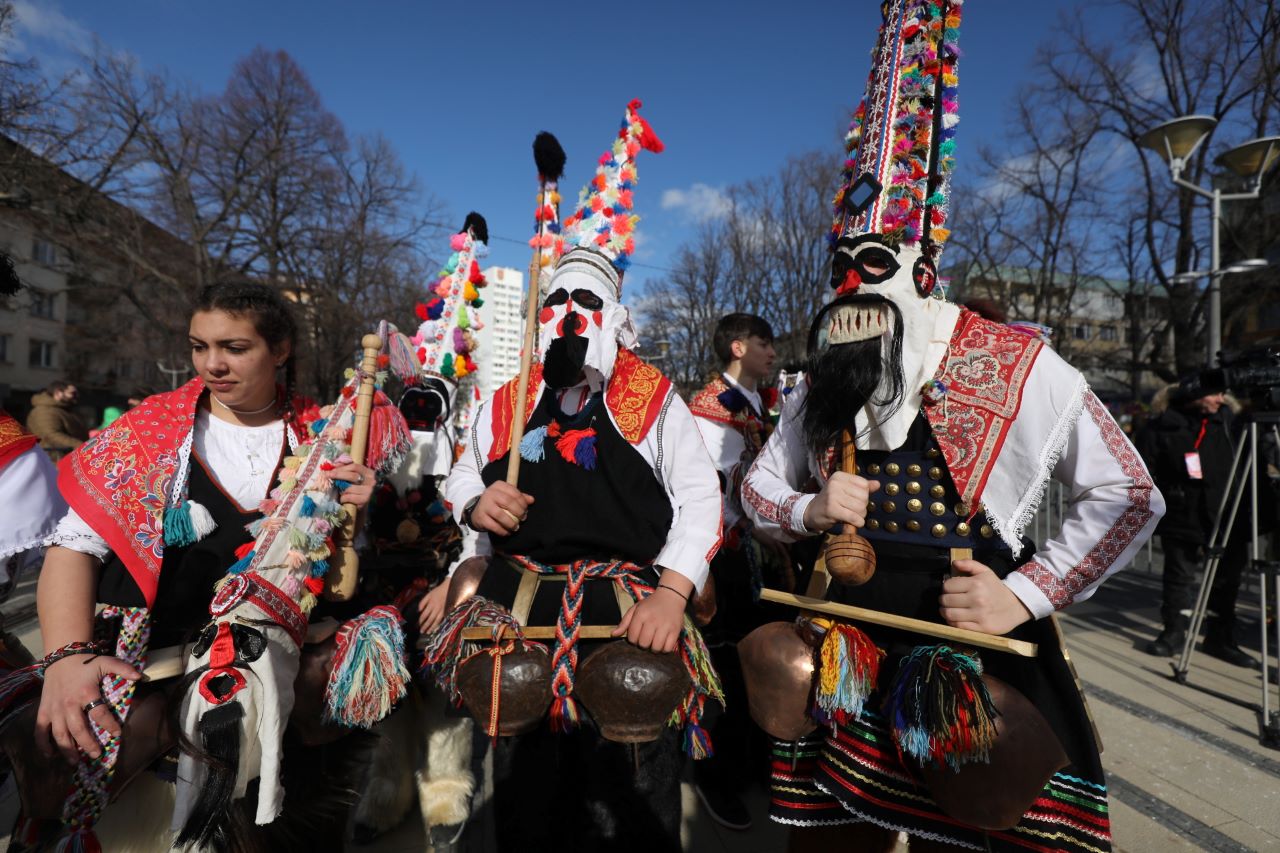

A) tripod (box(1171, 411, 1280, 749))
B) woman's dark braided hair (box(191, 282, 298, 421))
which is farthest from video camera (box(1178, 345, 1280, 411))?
woman's dark braided hair (box(191, 282, 298, 421))

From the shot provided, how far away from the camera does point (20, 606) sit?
18.8 ft

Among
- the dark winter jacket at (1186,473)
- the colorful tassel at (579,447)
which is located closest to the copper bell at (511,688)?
the colorful tassel at (579,447)

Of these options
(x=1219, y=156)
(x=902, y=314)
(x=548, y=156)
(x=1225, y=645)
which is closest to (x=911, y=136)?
(x=902, y=314)

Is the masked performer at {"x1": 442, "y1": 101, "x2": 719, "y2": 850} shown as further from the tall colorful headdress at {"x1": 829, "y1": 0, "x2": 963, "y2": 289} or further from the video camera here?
the video camera

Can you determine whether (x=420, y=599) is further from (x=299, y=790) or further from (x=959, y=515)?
(x=959, y=515)

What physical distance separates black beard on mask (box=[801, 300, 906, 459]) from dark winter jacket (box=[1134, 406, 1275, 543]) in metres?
4.60

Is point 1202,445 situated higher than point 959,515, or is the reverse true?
point 1202,445

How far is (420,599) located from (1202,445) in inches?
227

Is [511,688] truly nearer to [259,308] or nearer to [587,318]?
[587,318]

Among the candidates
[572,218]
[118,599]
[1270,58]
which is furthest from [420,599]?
[1270,58]

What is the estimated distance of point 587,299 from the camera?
211 centimetres

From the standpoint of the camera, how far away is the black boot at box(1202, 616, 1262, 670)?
4.71 metres

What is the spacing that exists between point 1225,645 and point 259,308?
260 inches

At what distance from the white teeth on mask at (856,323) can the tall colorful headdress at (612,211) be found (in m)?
0.85
